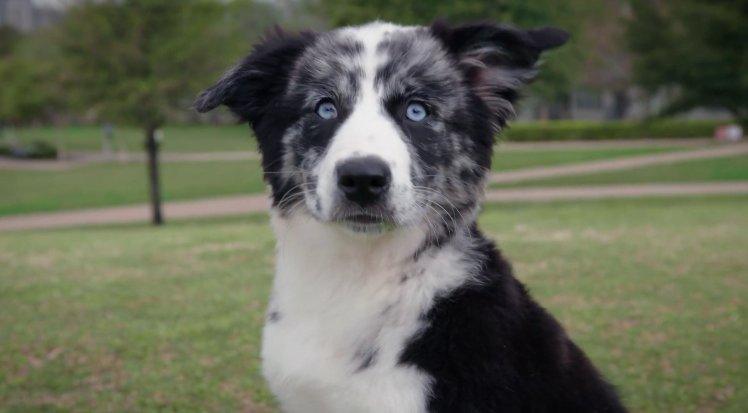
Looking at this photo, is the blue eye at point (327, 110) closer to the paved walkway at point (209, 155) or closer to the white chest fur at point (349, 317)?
the white chest fur at point (349, 317)

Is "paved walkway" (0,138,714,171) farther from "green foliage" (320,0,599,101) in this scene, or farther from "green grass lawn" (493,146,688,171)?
"green foliage" (320,0,599,101)

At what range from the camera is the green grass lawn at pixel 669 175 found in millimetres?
24484

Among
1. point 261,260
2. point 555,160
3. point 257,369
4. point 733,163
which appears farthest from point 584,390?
point 555,160

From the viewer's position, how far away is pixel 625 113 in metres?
65.2

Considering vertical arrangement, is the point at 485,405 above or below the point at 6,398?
above

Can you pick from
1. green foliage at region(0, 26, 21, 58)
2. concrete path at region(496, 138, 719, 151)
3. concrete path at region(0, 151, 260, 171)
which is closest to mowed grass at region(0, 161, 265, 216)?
concrete path at region(0, 151, 260, 171)

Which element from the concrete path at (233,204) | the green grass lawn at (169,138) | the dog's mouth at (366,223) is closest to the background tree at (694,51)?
the concrete path at (233,204)

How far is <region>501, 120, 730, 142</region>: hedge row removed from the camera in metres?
42.7

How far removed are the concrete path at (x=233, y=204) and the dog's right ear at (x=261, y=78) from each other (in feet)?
54.8

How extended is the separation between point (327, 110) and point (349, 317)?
0.85m

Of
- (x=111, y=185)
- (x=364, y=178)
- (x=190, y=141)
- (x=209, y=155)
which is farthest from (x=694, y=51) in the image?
(x=190, y=141)

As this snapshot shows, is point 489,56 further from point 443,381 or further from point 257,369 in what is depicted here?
point 257,369

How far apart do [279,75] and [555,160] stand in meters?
29.6

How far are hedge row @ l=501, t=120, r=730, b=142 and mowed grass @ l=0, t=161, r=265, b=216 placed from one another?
16.4m
